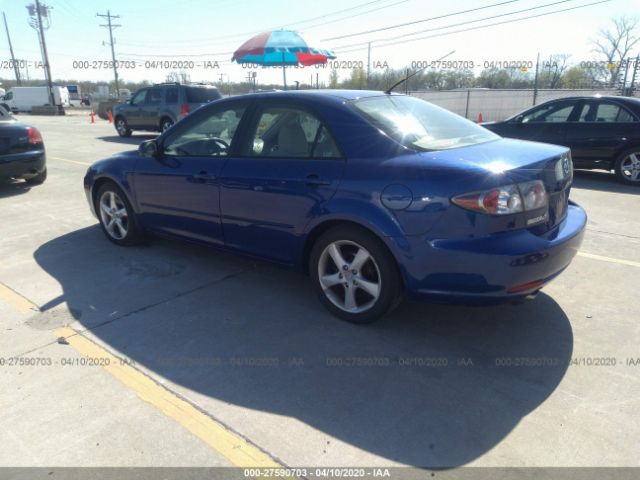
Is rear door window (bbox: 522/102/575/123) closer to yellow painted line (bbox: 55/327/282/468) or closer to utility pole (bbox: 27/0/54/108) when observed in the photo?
yellow painted line (bbox: 55/327/282/468)

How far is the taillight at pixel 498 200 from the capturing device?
2809 mm

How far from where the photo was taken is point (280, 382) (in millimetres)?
2855

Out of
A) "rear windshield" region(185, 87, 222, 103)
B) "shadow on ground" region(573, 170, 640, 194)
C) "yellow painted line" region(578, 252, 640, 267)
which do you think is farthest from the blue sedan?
"rear windshield" region(185, 87, 222, 103)

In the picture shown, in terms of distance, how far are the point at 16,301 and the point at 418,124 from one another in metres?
3.44

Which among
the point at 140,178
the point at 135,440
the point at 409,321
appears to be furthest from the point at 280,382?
the point at 140,178

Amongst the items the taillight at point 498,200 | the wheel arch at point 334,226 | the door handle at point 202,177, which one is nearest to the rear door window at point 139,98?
the door handle at point 202,177

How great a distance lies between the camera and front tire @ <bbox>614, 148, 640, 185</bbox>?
8.25 metres

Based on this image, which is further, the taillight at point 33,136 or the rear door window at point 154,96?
the rear door window at point 154,96

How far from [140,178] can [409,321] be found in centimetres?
291

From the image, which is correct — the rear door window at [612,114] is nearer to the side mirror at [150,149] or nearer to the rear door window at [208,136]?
the rear door window at [208,136]

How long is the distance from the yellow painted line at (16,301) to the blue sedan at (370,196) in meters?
1.32

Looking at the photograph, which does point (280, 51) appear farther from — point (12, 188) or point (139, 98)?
point (12, 188)

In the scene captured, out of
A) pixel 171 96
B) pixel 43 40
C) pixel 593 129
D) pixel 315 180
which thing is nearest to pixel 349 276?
pixel 315 180

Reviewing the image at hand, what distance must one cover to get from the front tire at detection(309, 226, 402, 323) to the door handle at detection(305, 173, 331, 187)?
12.7 inches
